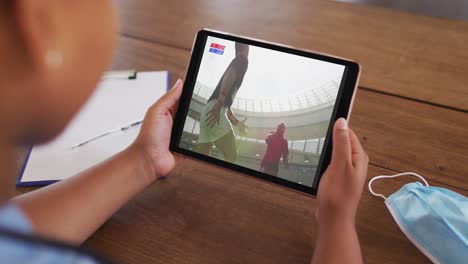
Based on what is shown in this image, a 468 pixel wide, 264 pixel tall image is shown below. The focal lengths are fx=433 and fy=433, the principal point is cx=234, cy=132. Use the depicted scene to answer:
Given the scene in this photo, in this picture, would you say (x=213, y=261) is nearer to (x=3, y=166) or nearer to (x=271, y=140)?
(x=271, y=140)

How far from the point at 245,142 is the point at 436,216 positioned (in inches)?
11.0

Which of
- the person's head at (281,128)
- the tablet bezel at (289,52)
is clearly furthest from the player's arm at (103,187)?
the person's head at (281,128)

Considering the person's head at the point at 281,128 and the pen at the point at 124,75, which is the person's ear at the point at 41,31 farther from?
the pen at the point at 124,75

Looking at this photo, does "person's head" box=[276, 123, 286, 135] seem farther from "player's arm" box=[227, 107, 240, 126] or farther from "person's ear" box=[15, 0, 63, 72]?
"person's ear" box=[15, 0, 63, 72]

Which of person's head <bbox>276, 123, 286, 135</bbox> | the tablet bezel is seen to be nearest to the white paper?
the tablet bezel

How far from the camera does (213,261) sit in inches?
22.5

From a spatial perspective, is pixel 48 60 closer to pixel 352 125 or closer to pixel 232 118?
pixel 232 118

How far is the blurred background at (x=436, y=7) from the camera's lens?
122cm

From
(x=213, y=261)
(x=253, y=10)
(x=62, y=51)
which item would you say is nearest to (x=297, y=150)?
(x=213, y=261)

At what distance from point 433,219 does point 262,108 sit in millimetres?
278

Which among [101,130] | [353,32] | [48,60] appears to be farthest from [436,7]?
[48,60]

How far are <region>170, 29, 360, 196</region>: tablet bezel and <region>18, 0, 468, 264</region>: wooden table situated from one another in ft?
0.12

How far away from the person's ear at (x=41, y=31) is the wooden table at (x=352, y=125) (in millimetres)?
348

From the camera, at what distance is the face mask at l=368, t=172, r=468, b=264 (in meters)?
0.55
